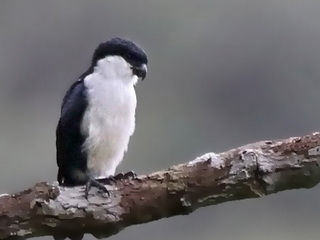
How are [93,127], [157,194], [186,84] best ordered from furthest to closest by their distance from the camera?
[186,84] → [93,127] → [157,194]

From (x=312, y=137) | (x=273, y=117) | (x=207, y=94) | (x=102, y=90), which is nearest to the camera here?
(x=312, y=137)

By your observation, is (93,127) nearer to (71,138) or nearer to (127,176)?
(71,138)

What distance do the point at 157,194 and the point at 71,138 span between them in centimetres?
36

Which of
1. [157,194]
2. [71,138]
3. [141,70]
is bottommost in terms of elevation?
[157,194]

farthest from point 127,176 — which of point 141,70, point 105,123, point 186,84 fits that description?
point 186,84

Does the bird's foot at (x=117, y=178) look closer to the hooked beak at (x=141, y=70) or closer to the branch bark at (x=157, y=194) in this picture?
the branch bark at (x=157, y=194)

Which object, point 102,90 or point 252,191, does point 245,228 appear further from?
point 252,191

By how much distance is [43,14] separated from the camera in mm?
4637

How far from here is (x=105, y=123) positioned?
1938 mm

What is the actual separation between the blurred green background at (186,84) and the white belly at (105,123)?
1.49 meters

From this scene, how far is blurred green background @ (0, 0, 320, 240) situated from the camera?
3.72 m

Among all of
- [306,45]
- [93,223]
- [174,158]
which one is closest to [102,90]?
[93,223]

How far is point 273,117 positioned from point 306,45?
2.09 ft

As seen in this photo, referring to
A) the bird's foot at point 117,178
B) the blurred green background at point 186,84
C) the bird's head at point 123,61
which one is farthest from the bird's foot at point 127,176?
the blurred green background at point 186,84
